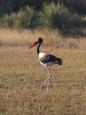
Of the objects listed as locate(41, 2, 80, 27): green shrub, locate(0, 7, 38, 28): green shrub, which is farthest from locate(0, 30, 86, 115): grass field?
locate(41, 2, 80, 27): green shrub

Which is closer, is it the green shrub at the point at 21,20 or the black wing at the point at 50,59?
the black wing at the point at 50,59

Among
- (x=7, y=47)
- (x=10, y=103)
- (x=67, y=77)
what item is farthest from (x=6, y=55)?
(x=10, y=103)

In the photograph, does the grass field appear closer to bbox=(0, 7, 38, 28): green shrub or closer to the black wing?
the black wing

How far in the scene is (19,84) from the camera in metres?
13.5

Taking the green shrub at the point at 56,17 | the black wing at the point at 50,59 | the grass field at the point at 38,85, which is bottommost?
the green shrub at the point at 56,17

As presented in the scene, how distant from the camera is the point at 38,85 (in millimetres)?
13516

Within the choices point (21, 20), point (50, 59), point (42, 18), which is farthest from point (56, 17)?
point (50, 59)

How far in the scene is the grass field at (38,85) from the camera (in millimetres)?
10711

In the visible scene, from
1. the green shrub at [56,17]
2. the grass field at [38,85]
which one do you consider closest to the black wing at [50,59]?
the grass field at [38,85]

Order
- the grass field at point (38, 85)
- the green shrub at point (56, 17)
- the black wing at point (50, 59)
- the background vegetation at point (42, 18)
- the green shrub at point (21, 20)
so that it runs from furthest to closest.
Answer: the green shrub at point (56, 17), the background vegetation at point (42, 18), the green shrub at point (21, 20), the black wing at point (50, 59), the grass field at point (38, 85)

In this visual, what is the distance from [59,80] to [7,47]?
8.81 meters

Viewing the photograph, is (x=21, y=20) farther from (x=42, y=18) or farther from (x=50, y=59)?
(x=50, y=59)

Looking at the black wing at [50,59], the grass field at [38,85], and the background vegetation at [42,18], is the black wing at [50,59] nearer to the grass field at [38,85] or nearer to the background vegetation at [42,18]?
the grass field at [38,85]

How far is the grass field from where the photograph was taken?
10.7 metres
